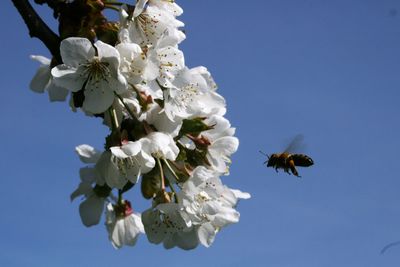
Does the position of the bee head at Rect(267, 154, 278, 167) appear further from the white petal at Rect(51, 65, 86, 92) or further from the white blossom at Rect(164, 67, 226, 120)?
the white petal at Rect(51, 65, 86, 92)

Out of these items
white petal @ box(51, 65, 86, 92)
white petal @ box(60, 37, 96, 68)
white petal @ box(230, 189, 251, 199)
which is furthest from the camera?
white petal @ box(230, 189, 251, 199)

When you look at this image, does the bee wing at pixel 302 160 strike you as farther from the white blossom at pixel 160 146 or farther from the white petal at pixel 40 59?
the white blossom at pixel 160 146

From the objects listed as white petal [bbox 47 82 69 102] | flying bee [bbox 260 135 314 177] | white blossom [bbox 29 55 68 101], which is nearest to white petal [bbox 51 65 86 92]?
white petal [bbox 47 82 69 102]

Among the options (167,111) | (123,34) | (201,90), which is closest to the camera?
(123,34)

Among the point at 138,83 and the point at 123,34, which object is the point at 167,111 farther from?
the point at 123,34

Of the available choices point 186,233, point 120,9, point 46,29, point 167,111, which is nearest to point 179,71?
point 167,111
